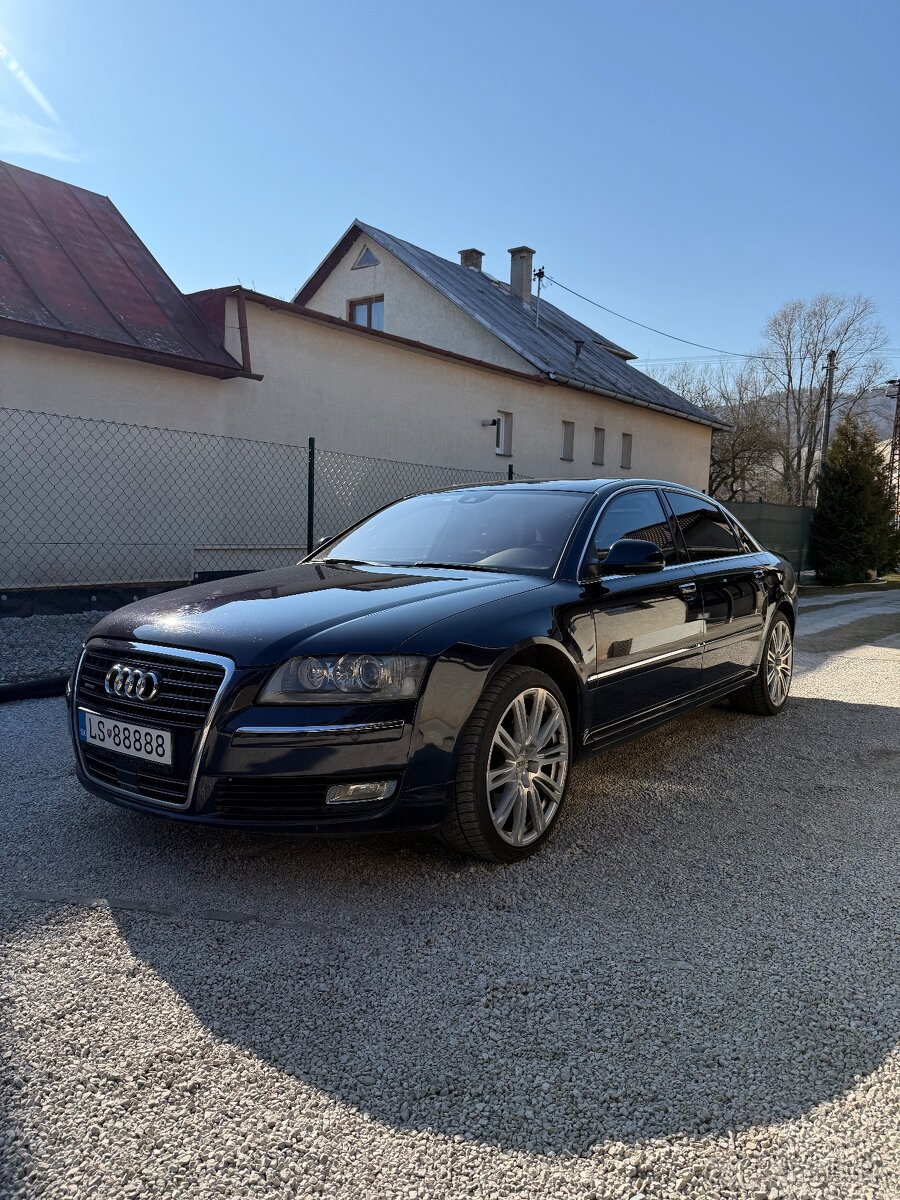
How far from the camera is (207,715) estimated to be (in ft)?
9.29

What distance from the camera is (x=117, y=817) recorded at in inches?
142

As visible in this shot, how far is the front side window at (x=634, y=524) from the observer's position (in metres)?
4.12

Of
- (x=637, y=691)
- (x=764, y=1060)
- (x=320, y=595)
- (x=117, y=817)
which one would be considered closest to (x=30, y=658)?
(x=117, y=817)

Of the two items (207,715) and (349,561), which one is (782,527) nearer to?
(349,561)

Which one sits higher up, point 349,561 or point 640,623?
point 349,561

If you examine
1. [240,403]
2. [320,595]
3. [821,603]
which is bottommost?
[821,603]

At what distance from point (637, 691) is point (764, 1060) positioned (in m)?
2.01

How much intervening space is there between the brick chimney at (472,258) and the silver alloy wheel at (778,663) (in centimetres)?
2537

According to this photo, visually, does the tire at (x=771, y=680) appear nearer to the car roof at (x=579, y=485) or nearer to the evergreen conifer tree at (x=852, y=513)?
the car roof at (x=579, y=485)

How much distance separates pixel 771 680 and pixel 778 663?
166mm

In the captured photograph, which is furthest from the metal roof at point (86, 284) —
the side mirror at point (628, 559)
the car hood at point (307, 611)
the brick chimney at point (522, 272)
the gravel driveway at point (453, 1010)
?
the brick chimney at point (522, 272)

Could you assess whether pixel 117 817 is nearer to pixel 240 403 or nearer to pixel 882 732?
pixel 882 732

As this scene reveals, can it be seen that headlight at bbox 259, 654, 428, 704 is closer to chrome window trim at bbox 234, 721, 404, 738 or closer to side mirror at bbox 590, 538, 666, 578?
chrome window trim at bbox 234, 721, 404, 738

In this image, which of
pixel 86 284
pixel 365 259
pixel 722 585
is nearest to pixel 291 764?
pixel 722 585
